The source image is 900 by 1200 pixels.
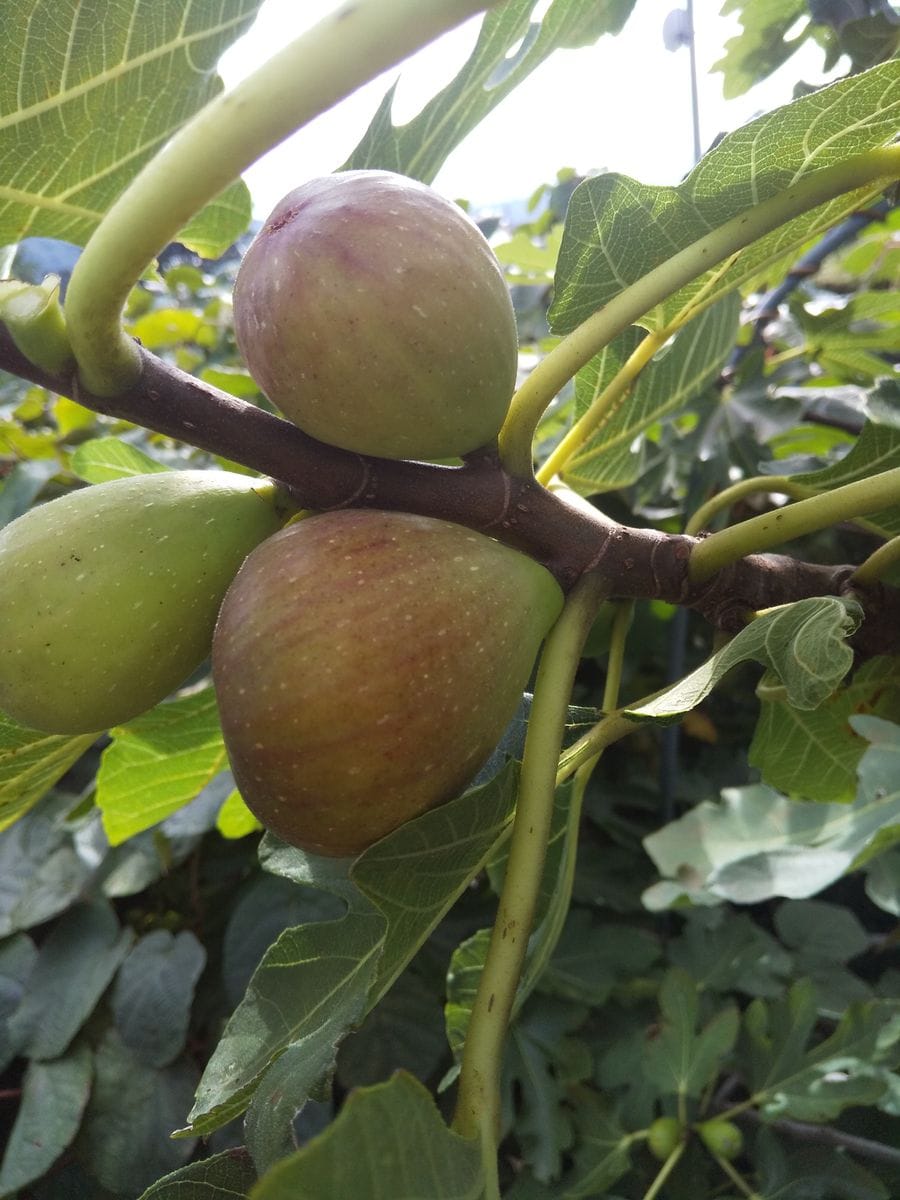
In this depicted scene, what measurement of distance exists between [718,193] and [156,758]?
83 cm

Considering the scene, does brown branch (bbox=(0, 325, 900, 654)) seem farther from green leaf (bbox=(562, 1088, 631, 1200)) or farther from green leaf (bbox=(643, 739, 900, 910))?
→ green leaf (bbox=(562, 1088, 631, 1200))

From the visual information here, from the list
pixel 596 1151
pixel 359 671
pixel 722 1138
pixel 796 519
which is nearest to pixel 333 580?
pixel 359 671

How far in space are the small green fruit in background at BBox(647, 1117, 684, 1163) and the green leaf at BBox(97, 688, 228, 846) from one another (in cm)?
97

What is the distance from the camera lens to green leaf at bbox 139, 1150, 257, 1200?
0.63 metres

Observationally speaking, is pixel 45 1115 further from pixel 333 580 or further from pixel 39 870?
pixel 333 580

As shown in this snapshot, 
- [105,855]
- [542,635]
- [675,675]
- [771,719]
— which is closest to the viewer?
[542,635]

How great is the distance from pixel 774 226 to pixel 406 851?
1.88 feet

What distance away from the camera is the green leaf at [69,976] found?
152 cm

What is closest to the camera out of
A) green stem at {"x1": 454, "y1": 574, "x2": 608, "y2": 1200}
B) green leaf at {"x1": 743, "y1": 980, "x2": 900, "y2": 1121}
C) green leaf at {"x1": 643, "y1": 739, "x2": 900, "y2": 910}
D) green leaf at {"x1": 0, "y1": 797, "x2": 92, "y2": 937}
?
green stem at {"x1": 454, "y1": 574, "x2": 608, "y2": 1200}

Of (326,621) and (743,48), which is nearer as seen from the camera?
(326,621)

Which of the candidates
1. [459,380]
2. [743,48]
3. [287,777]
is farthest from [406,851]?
[743,48]

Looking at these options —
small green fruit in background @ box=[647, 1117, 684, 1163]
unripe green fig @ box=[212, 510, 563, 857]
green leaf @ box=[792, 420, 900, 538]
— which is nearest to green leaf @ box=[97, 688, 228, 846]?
unripe green fig @ box=[212, 510, 563, 857]

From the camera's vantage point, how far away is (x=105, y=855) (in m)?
1.67

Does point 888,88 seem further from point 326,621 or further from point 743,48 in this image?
point 743,48
